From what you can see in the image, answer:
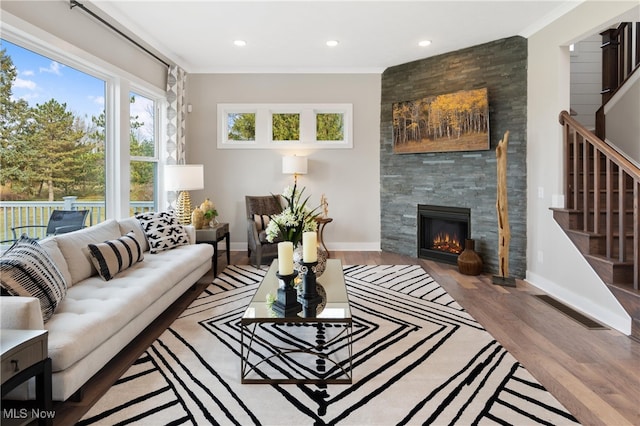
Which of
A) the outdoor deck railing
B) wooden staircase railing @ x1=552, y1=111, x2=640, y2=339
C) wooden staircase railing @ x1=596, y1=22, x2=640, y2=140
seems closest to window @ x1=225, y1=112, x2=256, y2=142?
the outdoor deck railing

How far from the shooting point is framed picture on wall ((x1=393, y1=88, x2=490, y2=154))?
4.53 meters

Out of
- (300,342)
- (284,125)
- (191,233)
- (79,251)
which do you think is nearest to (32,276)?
(79,251)

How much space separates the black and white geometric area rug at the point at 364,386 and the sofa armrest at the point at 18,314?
0.54m

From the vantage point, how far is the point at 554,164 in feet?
12.4

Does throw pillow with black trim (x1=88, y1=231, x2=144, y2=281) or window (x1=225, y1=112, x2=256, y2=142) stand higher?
window (x1=225, y1=112, x2=256, y2=142)

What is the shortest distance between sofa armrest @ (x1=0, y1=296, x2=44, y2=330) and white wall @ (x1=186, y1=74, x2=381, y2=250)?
4154 millimetres

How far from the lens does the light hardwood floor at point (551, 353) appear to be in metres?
1.87

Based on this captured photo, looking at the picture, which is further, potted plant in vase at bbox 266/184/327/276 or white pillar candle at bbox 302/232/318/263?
potted plant in vase at bbox 266/184/327/276

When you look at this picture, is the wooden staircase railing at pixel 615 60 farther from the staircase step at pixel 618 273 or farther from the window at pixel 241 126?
the window at pixel 241 126

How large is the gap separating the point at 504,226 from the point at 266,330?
300cm

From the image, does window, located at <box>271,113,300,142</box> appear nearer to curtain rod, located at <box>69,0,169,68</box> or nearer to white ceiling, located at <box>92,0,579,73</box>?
white ceiling, located at <box>92,0,579,73</box>

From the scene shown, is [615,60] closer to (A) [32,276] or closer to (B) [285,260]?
(B) [285,260]

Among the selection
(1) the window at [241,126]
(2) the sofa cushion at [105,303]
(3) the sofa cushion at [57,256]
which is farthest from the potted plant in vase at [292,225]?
(1) the window at [241,126]

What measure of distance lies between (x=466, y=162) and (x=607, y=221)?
1948 millimetres
